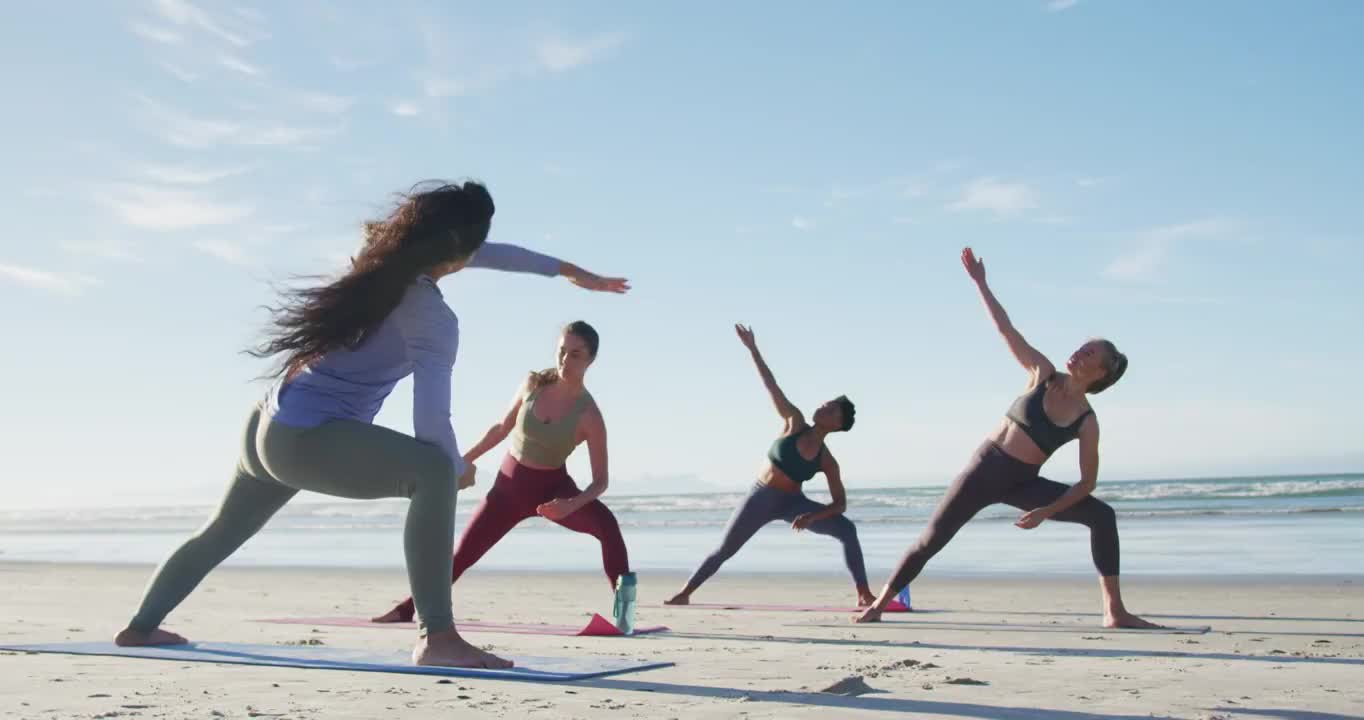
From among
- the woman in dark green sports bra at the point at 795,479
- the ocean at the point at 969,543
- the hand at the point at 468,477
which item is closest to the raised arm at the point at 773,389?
the woman in dark green sports bra at the point at 795,479

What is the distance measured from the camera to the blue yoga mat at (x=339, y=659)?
4730 mm

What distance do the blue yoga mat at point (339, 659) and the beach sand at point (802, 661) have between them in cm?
6

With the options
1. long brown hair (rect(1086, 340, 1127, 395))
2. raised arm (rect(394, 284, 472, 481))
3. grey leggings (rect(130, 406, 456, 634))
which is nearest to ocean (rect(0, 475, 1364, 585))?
long brown hair (rect(1086, 340, 1127, 395))

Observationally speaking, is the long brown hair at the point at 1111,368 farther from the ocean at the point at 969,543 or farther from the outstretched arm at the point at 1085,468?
the ocean at the point at 969,543

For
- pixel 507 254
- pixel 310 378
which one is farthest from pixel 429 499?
pixel 507 254

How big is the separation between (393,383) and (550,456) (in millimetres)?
2535

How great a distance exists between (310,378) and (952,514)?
384 cm

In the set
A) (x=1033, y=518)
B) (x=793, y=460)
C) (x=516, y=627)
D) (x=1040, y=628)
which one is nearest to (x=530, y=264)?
(x=516, y=627)

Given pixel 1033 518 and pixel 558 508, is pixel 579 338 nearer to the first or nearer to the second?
pixel 558 508

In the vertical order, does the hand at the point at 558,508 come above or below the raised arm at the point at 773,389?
below

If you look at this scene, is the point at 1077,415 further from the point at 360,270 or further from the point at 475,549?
the point at 360,270

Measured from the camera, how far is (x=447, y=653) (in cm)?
472

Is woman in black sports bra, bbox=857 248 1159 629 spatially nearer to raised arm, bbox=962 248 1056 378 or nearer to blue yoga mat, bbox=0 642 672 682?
raised arm, bbox=962 248 1056 378

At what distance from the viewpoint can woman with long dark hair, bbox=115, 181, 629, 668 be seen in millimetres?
4590
